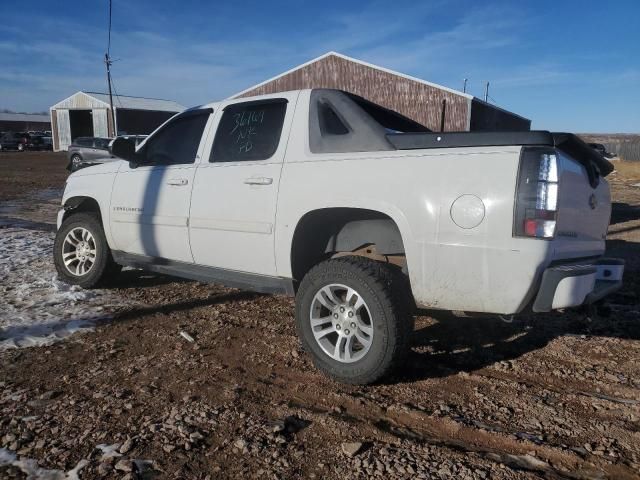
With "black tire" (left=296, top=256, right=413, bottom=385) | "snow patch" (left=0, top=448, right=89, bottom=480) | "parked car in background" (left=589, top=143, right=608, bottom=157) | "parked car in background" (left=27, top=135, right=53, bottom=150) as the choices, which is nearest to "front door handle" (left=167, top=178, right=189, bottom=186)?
"black tire" (left=296, top=256, right=413, bottom=385)

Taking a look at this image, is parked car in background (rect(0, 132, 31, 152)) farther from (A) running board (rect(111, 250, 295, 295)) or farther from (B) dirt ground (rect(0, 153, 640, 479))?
(B) dirt ground (rect(0, 153, 640, 479))

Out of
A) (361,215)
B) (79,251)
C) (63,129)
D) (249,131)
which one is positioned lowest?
(79,251)

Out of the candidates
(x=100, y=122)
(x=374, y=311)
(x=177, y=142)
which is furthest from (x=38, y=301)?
(x=100, y=122)

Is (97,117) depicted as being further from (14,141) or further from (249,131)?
(249,131)

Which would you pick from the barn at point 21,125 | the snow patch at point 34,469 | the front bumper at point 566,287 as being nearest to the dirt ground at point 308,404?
the snow patch at point 34,469

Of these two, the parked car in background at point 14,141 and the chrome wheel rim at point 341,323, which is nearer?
the chrome wheel rim at point 341,323

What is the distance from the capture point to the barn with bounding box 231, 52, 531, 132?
2394cm

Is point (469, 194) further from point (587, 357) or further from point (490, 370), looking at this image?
point (587, 357)

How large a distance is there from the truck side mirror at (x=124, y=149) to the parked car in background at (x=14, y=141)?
1797 inches

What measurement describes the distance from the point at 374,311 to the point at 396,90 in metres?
24.0

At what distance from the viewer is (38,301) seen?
5051 millimetres

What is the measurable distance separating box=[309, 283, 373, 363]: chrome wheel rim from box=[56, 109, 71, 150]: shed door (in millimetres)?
50204

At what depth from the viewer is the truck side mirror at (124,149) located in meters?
4.78

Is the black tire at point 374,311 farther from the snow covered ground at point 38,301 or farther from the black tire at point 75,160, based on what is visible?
the black tire at point 75,160
